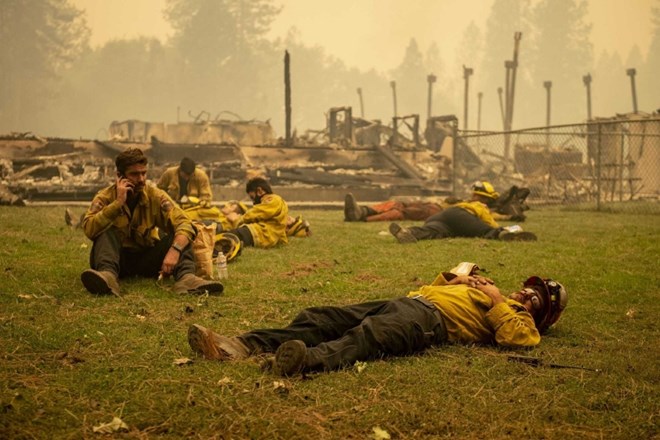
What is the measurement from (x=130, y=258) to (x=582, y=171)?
2269 cm

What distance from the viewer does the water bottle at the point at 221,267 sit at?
8328 mm

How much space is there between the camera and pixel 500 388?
4707 mm

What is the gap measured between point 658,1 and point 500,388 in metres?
106

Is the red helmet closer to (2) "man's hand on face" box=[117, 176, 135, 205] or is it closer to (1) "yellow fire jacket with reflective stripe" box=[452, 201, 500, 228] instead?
(2) "man's hand on face" box=[117, 176, 135, 205]

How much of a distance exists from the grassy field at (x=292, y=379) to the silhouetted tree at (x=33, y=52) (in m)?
62.8

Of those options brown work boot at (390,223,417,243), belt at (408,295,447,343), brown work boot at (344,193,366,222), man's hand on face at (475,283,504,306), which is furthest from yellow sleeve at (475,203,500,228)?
belt at (408,295,447,343)

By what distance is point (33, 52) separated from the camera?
68750mm

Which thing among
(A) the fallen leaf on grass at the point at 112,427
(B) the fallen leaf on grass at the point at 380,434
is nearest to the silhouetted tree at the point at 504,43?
(B) the fallen leaf on grass at the point at 380,434

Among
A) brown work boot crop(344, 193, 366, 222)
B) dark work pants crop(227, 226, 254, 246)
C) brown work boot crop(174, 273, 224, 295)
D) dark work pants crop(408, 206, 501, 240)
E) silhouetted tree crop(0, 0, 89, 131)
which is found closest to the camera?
brown work boot crop(174, 273, 224, 295)

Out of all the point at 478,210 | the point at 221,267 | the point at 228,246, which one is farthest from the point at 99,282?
the point at 478,210

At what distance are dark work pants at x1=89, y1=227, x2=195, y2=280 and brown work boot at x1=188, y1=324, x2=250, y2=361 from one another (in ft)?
8.21

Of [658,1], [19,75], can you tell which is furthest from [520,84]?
[19,75]

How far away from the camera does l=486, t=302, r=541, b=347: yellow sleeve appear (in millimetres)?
5500

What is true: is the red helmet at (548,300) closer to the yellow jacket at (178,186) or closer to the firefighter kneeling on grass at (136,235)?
the firefighter kneeling on grass at (136,235)
